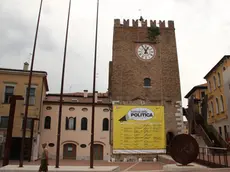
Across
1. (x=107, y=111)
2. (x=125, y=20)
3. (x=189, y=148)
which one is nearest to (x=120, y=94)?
(x=107, y=111)

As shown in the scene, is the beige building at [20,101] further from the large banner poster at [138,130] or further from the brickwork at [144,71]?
the brickwork at [144,71]

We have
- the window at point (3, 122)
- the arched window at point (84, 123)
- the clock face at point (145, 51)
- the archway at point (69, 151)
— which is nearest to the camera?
the window at point (3, 122)

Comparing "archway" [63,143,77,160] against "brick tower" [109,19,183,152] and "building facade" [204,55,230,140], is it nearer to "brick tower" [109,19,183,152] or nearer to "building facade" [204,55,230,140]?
"brick tower" [109,19,183,152]

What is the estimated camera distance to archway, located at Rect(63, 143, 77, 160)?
2902cm

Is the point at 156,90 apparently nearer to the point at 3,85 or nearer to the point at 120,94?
the point at 120,94

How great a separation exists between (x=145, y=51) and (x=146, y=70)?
2704 mm

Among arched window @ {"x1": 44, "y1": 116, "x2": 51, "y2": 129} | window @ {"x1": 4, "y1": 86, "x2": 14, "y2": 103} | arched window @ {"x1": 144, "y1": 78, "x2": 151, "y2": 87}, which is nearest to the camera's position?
window @ {"x1": 4, "y1": 86, "x2": 14, "y2": 103}

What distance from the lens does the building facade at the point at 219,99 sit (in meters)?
28.5

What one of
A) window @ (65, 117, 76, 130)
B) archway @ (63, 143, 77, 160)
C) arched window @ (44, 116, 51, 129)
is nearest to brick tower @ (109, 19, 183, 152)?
window @ (65, 117, 76, 130)

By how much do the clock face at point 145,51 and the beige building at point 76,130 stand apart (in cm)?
789

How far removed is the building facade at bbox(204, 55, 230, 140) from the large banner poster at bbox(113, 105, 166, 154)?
7.35m

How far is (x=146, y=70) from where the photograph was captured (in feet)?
105

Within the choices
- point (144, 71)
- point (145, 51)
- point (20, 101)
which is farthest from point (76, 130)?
point (145, 51)

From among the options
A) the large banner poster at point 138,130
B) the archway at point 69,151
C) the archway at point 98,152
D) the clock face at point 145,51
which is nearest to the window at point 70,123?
the archway at point 69,151
